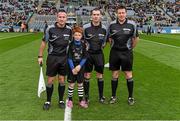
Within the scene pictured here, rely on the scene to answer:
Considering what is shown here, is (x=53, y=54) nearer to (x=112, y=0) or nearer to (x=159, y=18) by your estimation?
(x=159, y=18)

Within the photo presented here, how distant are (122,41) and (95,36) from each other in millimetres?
640

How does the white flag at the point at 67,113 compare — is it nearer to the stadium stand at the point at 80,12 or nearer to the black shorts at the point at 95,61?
the black shorts at the point at 95,61

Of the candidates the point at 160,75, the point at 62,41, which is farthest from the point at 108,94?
the point at 160,75

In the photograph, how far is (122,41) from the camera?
8.99 metres

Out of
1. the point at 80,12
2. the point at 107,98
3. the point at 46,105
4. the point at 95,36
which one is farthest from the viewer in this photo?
the point at 80,12

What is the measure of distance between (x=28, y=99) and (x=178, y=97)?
3.75 m

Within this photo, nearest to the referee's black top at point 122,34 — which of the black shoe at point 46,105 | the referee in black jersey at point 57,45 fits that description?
the referee in black jersey at point 57,45

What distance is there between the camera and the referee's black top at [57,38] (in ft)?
27.7

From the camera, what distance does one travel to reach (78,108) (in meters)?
8.66

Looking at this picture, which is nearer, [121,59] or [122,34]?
[122,34]

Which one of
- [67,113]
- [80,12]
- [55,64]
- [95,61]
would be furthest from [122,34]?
[80,12]

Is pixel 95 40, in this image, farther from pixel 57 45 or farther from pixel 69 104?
pixel 69 104

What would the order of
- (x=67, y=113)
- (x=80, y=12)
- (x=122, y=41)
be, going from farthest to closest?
1. (x=80, y=12)
2. (x=122, y=41)
3. (x=67, y=113)

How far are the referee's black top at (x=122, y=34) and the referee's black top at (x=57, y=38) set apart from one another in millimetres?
1047
